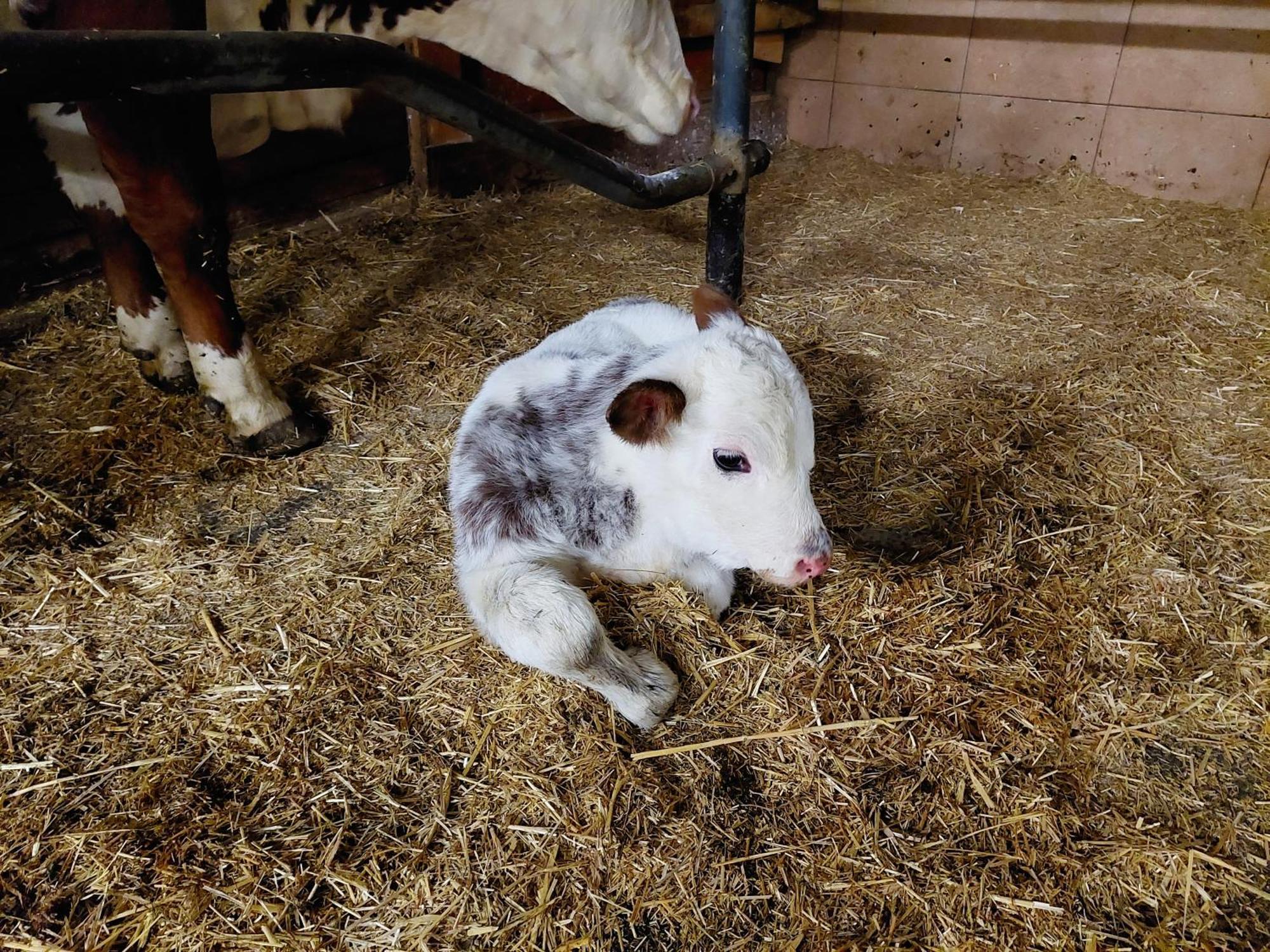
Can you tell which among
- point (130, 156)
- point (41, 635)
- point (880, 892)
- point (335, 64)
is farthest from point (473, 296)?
point (880, 892)

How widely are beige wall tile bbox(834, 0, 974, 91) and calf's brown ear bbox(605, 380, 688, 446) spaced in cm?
516

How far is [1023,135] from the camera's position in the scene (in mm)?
5375

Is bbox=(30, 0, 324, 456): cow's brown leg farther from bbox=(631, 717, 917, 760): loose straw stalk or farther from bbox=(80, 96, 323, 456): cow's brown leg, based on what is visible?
bbox=(631, 717, 917, 760): loose straw stalk

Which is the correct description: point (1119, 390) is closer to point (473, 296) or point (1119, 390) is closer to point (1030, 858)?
point (1030, 858)

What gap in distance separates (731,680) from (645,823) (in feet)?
1.25

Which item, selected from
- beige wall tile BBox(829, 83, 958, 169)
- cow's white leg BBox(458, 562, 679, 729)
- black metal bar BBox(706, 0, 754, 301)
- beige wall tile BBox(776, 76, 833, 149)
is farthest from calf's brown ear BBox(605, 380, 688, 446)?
beige wall tile BBox(776, 76, 833, 149)

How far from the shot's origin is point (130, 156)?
2.10m

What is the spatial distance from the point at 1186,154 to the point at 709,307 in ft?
15.1

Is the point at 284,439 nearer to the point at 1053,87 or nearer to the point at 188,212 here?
the point at 188,212

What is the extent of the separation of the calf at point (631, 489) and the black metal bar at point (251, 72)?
2.05 feet

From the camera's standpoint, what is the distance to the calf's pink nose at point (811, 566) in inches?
63.6

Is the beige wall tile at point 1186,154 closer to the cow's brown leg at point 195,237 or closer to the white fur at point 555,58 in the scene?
the white fur at point 555,58

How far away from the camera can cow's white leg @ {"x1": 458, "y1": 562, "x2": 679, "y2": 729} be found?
5.10 ft

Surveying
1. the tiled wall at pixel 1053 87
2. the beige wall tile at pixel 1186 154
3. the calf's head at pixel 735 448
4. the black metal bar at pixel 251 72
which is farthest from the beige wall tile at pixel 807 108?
the calf's head at pixel 735 448
